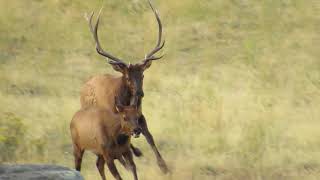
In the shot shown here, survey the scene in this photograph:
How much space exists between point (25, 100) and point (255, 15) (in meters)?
6.67

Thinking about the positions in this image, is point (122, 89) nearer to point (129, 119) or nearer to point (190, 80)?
point (129, 119)

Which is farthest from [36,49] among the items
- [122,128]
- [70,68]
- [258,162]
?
[122,128]

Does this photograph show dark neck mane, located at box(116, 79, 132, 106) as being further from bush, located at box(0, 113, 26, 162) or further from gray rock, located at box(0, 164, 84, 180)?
gray rock, located at box(0, 164, 84, 180)

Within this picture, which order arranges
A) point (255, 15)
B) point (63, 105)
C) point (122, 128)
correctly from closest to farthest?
point (122, 128) < point (63, 105) < point (255, 15)

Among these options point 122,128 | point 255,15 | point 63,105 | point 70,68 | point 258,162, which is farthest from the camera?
point 255,15

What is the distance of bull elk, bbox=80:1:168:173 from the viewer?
47.9 feet

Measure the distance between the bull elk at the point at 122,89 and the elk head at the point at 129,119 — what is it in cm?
52

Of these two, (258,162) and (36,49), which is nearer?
(258,162)

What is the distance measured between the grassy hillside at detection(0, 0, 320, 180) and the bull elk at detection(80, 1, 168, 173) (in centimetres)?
101

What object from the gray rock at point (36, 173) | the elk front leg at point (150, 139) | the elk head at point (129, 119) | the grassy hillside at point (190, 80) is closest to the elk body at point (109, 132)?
the elk head at point (129, 119)

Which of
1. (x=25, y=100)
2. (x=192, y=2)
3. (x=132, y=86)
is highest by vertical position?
(x=132, y=86)

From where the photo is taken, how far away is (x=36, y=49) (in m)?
23.7

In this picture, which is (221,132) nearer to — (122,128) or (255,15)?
(122,128)

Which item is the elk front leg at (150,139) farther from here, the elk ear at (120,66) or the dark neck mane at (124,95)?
the elk ear at (120,66)
